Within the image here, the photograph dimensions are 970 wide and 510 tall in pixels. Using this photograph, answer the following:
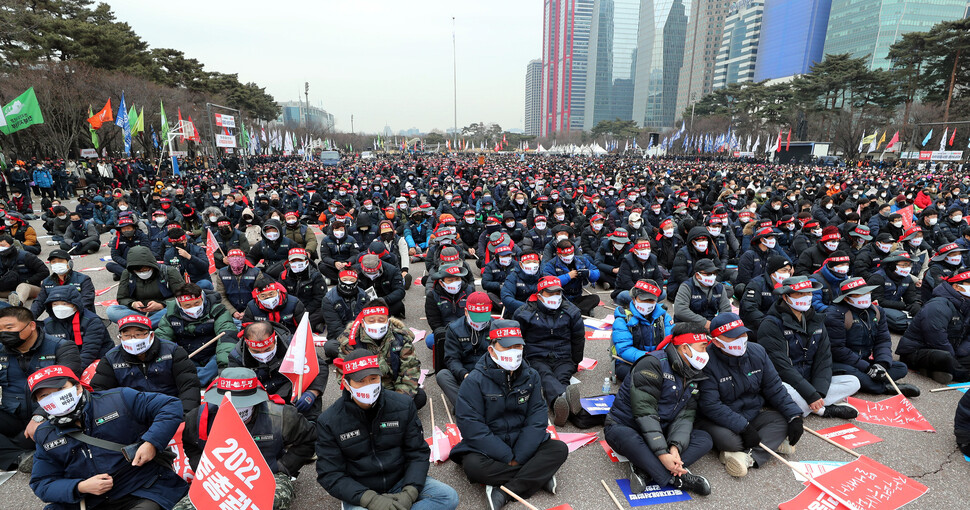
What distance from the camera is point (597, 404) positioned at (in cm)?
505

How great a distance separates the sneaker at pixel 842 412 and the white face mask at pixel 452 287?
4432 mm

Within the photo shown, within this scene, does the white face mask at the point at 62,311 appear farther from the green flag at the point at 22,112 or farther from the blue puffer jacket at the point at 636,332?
the green flag at the point at 22,112

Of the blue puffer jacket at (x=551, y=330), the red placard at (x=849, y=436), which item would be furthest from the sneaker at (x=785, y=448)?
the blue puffer jacket at (x=551, y=330)

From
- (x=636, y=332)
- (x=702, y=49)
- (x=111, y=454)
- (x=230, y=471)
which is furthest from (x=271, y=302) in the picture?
(x=702, y=49)

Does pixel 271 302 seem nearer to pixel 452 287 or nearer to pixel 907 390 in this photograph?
pixel 452 287

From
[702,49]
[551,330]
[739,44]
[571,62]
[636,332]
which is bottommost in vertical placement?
[636,332]

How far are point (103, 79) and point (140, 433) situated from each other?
113 ft

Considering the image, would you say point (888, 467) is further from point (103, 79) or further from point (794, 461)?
point (103, 79)

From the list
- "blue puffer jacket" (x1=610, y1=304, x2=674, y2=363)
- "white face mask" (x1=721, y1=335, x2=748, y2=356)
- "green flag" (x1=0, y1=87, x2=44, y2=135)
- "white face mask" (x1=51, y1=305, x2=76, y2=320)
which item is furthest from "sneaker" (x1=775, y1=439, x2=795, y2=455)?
"green flag" (x1=0, y1=87, x2=44, y2=135)

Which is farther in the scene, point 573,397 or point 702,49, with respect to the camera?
point 702,49

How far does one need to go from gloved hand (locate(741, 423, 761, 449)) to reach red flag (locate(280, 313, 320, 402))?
163 inches

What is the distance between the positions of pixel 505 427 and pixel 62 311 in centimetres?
525

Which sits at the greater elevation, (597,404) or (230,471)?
(230,471)

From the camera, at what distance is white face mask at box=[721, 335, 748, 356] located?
408cm
